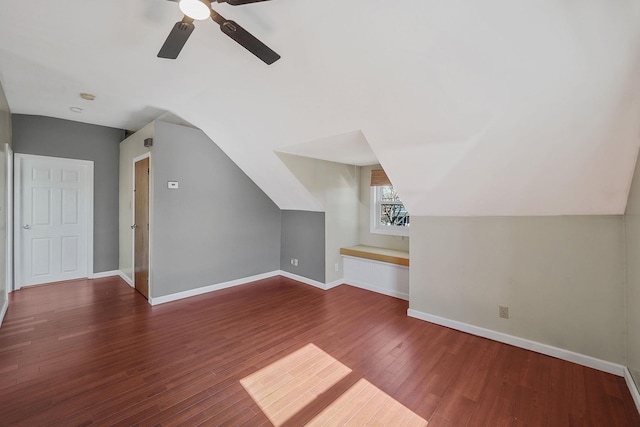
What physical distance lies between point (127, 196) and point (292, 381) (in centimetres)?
424

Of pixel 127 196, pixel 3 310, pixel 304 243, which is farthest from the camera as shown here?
pixel 304 243

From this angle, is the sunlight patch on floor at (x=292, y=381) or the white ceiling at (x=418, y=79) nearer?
the white ceiling at (x=418, y=79)

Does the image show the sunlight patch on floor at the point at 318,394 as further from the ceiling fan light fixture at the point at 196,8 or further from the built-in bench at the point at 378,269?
the ceiling fan light fixture at the point at 196,8

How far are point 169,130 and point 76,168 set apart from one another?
2283 millimetres

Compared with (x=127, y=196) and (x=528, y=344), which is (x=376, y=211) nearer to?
(x=528, y=344)

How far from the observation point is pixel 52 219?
14.4 ft

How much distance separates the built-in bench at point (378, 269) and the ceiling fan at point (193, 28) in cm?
308

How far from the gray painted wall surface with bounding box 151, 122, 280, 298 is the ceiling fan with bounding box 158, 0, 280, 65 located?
7.26 feet

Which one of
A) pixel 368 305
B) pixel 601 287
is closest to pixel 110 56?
pixel 368 305

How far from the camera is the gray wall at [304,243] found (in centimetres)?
443

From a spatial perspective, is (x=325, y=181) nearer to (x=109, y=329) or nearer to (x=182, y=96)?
(x=182, y=96)

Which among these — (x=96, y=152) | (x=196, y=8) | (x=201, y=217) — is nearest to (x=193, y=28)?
(x=196, y=8)

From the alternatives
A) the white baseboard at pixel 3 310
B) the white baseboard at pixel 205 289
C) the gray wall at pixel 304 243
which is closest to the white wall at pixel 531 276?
the gray wall at pixel 304 243

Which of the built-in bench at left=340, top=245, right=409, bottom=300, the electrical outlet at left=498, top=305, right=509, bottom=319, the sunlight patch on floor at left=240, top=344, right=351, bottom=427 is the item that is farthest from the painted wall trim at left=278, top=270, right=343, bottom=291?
the electrical outlet at left=498, top=305, right=509, bottom=319
